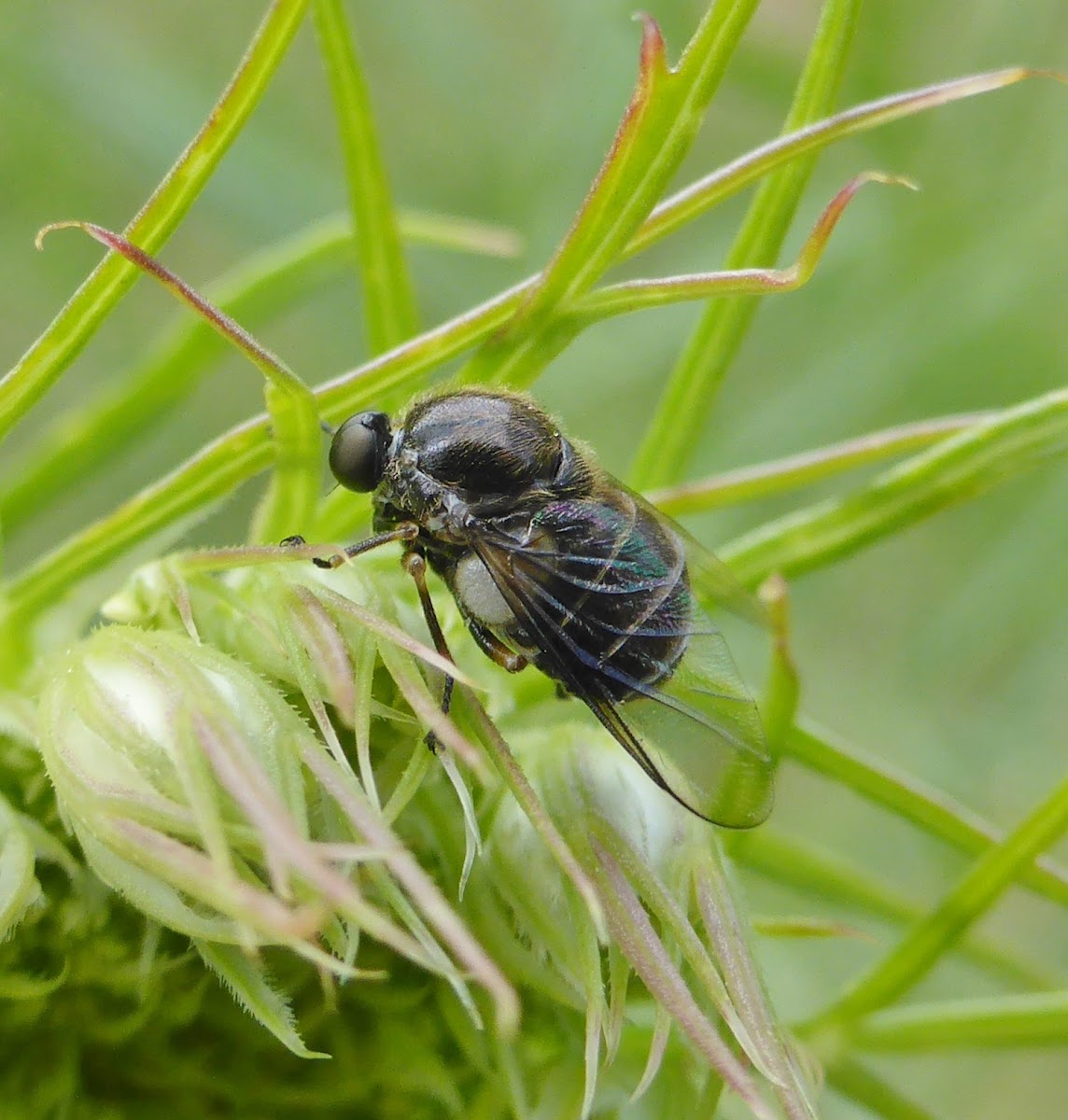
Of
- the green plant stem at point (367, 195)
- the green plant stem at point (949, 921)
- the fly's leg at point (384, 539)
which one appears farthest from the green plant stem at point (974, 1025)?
the green plant stem at point (367, 195)

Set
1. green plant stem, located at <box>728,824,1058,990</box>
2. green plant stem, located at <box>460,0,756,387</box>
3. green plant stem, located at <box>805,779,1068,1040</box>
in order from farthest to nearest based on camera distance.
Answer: green plant stem, located at <box>728,824,1058,990</box> → green plant stem, located at <box>805,779,1068,1040</box> → green plant stem, located at <box>460,0,756,387</box>

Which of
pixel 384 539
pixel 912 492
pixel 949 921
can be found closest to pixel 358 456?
pixel 384 539

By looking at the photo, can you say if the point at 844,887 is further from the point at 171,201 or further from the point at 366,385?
the point at 171,201

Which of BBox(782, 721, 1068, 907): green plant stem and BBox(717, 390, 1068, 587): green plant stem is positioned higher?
BBox(717, 390, 1068, 587): green plant stem

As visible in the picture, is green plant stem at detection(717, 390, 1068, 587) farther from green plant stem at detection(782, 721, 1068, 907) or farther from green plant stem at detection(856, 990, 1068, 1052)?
green plant stem at detection(856, 990, 1068, 1052)

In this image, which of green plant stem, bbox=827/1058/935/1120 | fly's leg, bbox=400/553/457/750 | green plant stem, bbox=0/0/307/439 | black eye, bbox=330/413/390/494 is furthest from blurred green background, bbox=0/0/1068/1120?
green plant stem, bbox=0/0/307/439

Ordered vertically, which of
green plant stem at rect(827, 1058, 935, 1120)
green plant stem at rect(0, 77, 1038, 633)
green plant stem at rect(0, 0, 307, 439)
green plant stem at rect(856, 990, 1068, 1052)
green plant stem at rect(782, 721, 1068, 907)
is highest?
green plant stem at rect(0, 0, 307, 439)

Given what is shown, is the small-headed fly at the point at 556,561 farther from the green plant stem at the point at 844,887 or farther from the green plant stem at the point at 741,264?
Answer: the green plant stem at the point at 844,887

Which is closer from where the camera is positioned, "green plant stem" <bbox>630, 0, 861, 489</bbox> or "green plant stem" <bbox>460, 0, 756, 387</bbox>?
"green plant stem" <bbox>460, 0, 756, 387</bbox>
